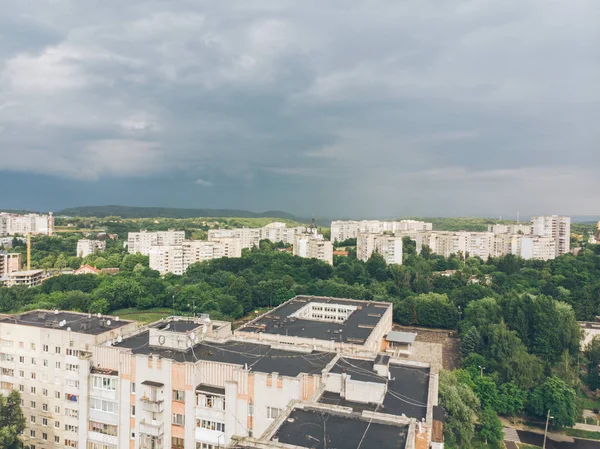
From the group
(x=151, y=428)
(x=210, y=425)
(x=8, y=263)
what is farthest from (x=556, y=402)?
(x=8, y=263)

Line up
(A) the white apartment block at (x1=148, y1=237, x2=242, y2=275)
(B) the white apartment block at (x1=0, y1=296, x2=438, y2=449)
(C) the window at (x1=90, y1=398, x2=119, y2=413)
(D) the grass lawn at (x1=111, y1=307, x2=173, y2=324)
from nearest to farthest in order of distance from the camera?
(B) the white apartment block at (x1=0, y1=296, x2=438, y2=449)
(C) the window at (x1=90, y1=398, x2=119, y2=413)
(D) the grass lawn at (x1=111, y1=307, x2=173, y2=324)
(A) the white apartment block at (x1=148, y1=237, x2=242, y2=275)

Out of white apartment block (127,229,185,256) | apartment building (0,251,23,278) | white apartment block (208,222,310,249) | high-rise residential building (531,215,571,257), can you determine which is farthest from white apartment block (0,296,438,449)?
high-rise residential building (531,215,571,257)

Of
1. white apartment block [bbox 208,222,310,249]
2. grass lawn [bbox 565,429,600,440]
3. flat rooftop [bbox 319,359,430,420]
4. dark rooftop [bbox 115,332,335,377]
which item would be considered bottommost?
grass lawn [bbox 565,429,600,440]

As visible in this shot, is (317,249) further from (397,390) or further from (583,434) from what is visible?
(397,390)

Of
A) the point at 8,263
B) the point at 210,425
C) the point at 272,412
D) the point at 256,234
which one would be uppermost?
the point at 256,234

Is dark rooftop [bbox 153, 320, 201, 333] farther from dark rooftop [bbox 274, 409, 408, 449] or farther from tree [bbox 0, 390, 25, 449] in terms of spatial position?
dark rooftop [bbox 274, 409, 408, 449]

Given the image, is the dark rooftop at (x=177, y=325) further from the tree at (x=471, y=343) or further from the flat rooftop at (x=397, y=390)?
the tree at (x=471, y=343)

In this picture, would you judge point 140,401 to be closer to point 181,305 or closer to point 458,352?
point 458,352
